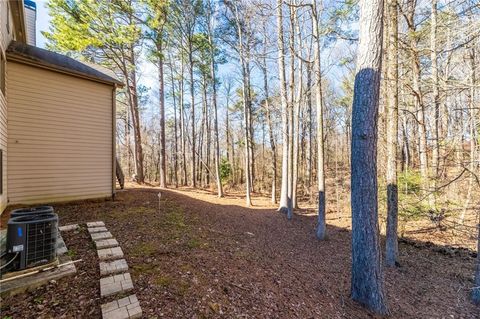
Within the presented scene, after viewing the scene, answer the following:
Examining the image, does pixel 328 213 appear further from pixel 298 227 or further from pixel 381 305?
pixel 381 305

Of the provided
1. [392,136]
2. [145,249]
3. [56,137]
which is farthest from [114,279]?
[392,136]

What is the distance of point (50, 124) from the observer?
235 inches

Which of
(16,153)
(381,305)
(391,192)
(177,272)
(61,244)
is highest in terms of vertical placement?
(16,153)

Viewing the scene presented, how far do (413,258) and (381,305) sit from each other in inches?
138

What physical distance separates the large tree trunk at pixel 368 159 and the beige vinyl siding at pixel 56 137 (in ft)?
23.3

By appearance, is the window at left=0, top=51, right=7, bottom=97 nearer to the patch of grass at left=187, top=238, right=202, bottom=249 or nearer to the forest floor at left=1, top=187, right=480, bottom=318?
the forest floor at left=1, top=187, right=480, bottom=318

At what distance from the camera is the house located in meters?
5.32

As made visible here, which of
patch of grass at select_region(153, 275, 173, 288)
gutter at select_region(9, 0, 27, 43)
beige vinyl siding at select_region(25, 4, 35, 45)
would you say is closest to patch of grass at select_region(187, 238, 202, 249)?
patch of grass at select_region(153, 275, 173, 288)

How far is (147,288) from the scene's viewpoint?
8.20ft

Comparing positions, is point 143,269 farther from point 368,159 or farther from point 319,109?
point 319,109

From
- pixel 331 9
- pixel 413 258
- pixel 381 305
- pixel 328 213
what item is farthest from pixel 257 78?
pixel 381 305

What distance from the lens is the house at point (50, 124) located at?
532cm

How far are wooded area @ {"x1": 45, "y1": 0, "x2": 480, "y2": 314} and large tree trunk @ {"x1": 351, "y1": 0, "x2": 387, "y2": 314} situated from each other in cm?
2

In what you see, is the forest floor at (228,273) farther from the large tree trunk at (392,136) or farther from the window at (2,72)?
the window at (2,72)
